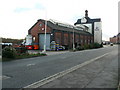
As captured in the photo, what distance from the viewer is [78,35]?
170ft

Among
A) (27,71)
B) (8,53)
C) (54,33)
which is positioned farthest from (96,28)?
(27,71)

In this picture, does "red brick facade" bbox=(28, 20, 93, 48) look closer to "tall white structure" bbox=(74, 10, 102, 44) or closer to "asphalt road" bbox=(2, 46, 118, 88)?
"asphalt road" bbox=(2, 46, 118, 88)

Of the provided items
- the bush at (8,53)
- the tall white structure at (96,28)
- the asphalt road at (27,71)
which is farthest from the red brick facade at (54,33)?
the tall white structure at (96,28)

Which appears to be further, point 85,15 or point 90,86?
point 85,15

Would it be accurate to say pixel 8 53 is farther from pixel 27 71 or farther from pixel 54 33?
pixel 54 33

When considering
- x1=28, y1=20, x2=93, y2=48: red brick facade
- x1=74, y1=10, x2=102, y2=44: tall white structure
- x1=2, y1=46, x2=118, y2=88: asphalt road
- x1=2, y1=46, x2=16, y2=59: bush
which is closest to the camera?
x1=2, y1=46, x2=118, y2=88: asphalt road

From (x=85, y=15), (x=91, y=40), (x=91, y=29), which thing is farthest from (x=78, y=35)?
(x=85, y=15)

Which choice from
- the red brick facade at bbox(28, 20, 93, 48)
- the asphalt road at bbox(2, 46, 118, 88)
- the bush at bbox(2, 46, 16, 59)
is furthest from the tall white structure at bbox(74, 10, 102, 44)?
the asphalt road at bbox(2, 46, 118, 88)

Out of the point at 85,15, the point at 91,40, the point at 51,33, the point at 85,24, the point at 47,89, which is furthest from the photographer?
the point at 85,15

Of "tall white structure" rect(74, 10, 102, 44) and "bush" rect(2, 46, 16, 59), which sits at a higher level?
"tall white structure" rect(74, 10, 102, 44)

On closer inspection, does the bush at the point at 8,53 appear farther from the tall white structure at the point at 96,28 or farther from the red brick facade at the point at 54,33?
the tall white structure at the point at 96,28

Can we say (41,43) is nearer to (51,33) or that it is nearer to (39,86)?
(51,33)

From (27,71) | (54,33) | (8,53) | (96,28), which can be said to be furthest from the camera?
(96,28)

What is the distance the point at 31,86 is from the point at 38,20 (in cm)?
3635
